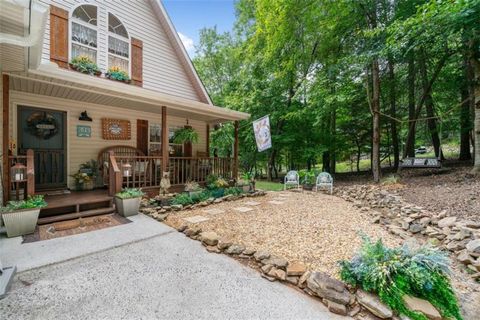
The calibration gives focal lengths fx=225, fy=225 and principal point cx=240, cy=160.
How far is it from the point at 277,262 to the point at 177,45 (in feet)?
26.8

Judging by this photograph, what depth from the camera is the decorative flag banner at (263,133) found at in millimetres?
8031

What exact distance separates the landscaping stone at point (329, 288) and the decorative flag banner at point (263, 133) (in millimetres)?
5841

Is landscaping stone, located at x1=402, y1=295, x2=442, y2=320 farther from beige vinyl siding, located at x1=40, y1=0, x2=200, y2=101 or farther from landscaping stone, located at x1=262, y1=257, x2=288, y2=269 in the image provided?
beige vinyl siding, located at x1=40, y1=0, x2=200, y2=101

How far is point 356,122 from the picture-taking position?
12.9 meters

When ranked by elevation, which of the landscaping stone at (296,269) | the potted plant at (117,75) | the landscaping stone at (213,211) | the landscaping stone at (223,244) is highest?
the potted plant at (117,75)

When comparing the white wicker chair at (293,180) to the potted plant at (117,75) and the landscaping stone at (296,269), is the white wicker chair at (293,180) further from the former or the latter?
the potted plant at (117,75)

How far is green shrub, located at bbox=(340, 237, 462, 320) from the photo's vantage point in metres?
2.12

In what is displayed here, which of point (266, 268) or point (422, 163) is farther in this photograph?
point (422, 163)

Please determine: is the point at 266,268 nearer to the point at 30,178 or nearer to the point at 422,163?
the point at 30,178

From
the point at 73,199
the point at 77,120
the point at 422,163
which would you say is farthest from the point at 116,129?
the point at 422,163

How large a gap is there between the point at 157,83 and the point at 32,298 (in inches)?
274

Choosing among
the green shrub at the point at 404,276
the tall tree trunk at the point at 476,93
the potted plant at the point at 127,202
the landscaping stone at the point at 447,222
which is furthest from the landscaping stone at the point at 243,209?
the tall tree trunk at the point at 476,93

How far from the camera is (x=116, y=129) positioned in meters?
6.80

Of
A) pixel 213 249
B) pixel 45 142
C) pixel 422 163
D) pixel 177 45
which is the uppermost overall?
pixel 177 45
